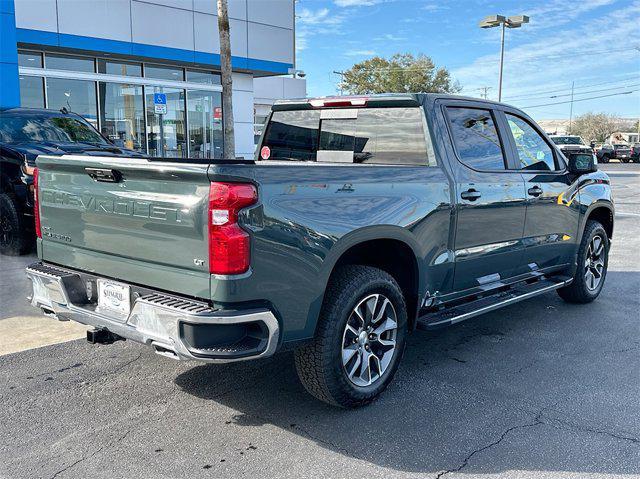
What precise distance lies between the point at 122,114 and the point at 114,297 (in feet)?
47.1

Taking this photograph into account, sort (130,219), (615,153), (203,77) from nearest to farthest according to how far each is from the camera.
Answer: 1. (130,219)
2. (203,77)
3. (615,153)

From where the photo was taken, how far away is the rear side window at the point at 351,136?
4527 millimetres

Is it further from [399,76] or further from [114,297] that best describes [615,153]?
[114,297]

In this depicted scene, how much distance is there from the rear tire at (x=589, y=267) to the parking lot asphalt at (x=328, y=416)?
39.2 inches

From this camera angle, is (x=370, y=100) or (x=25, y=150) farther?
(x=25, y=150)

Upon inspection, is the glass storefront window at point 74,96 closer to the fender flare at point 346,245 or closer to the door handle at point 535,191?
the door handle at point 535,191

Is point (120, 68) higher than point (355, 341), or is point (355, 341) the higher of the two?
point (120, 68)

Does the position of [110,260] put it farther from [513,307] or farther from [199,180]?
[513,307]

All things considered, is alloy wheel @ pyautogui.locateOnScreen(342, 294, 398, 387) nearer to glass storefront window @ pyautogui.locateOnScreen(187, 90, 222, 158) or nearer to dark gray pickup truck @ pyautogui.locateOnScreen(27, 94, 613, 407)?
dark gray pickup truck @ pyautogui.locateOnScreen(27, 94, 613, 407)

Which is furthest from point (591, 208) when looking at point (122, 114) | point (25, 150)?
point (122, 114)

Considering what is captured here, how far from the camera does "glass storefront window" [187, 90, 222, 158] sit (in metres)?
18.7

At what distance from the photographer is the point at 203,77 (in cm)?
1877

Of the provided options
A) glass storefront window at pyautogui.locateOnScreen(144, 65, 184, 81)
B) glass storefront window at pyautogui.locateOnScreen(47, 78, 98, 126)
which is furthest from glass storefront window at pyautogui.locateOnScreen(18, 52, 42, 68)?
glass storefront window at pyautogui.locateOnScreen(144, 65, 184, 81)

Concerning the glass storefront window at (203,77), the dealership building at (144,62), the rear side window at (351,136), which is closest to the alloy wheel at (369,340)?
the rear side window at (351,136)
